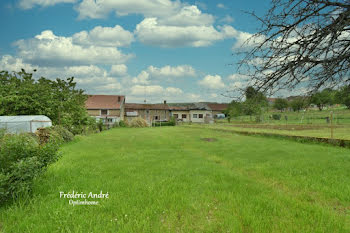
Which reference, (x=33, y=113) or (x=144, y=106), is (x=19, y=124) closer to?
(x=33, y=113)

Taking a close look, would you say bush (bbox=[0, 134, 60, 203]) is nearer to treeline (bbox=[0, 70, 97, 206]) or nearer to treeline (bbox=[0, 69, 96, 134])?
treeline (bbox=[0, 70, 97, 206])

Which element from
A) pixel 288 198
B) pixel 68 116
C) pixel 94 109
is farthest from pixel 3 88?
pixel 94 109

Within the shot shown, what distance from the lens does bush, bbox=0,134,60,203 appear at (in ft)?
13.0

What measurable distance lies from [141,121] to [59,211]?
4002 centimetres

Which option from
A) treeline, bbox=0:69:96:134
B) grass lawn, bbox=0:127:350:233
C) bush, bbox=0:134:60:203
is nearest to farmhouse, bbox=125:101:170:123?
treeline, bbox=0:69:96:134

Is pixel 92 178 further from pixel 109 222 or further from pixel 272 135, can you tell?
pixel 272 135

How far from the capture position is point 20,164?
3.99 m

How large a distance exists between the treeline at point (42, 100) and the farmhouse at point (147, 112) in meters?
33.7

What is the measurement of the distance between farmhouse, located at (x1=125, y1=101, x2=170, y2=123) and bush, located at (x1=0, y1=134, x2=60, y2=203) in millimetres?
54299

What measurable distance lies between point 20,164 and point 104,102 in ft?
163

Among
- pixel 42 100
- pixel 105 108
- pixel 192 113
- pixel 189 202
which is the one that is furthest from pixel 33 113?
pixel 192 113

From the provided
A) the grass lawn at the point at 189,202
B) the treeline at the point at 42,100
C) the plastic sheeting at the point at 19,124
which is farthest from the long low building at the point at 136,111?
the grass lawn at the point at 189,202

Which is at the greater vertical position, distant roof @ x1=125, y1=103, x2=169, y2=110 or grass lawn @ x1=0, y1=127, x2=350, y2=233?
distant roof @ x1=125, y1=103, x2=169, y2=110

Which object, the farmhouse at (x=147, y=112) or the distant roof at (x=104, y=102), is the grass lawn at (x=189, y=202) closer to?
the distant roof at (x=104, y=102)
